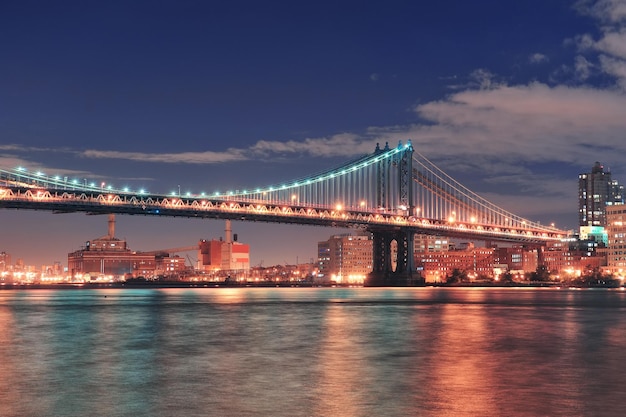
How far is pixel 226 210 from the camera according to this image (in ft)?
365

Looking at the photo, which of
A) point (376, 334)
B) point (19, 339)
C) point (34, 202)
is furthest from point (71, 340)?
point (34, 202)

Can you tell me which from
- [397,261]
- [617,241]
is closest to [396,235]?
[397,261]

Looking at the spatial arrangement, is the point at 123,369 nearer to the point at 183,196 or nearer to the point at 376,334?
the point at 376,334

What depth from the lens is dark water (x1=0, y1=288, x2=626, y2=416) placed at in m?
16.9

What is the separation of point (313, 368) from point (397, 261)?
364 feet

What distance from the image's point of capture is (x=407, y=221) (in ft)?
417

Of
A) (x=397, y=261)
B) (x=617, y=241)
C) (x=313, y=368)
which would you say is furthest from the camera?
(x=617, y=241)

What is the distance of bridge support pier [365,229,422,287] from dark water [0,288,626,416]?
85.3 m

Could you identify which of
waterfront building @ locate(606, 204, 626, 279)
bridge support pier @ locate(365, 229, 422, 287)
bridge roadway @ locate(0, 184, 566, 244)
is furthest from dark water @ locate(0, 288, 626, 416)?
waterfront building @ locate(606, 204, 626, 279)

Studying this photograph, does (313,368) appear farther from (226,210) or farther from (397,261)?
(397,261)

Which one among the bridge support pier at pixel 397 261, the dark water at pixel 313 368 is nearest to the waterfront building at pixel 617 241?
the bridge support pier at pixel 397 261

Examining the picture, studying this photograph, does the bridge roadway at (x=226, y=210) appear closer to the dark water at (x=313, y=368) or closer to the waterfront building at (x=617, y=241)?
the waterfront building at (x=617, y=241)

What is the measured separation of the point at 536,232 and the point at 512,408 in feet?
482

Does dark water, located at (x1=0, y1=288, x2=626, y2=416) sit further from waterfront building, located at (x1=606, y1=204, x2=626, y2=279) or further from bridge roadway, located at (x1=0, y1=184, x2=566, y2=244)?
waterfront building, located at (x1=606, y1=204, x2=626, y2=279)
